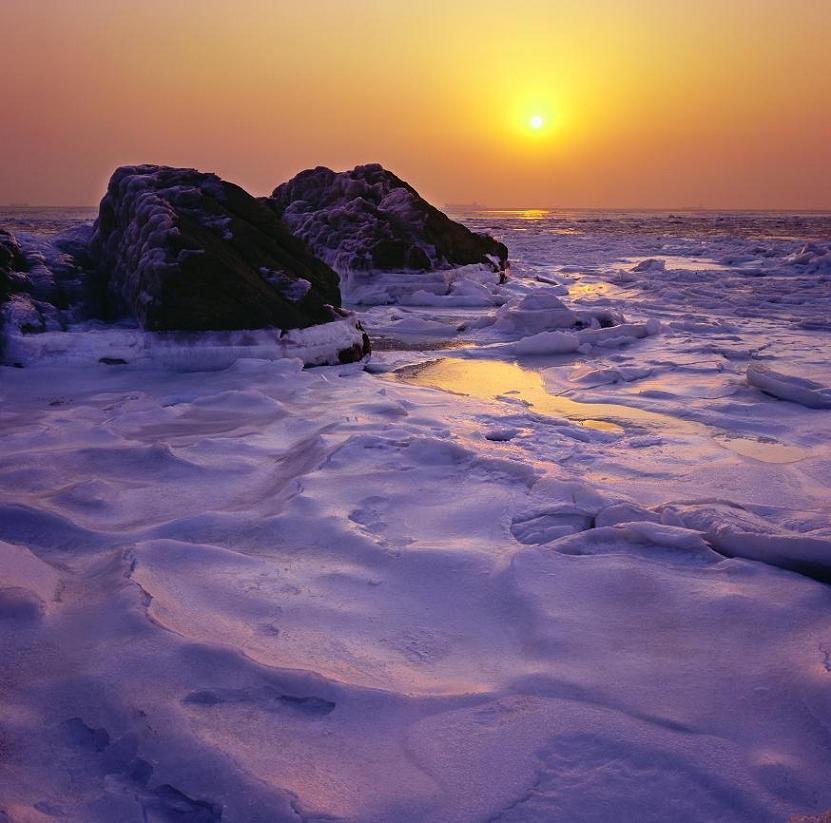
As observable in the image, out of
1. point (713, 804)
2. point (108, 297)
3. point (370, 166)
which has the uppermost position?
point (370, 166)

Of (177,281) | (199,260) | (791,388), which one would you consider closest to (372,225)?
(199,260)

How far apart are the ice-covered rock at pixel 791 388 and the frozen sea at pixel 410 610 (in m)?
0.03

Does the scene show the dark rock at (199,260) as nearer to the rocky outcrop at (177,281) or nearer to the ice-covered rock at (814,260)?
the rocky outcrop at (177,281)

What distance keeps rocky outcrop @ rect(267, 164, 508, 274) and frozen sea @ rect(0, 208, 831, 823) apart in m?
7.70

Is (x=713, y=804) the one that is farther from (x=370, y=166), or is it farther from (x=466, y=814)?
(x=370, y=166)

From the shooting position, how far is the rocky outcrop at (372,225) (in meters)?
11.8

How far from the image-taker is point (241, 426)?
3.96 metres

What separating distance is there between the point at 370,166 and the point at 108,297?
9.10m

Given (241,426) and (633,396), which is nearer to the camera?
(241,426)

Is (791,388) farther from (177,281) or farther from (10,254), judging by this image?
(10,254)

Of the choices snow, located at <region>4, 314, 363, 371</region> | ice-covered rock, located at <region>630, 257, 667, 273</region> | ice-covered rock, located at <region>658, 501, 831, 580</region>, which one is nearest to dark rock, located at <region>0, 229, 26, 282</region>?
snow, located at <region>4, 314, 363, 371</region>

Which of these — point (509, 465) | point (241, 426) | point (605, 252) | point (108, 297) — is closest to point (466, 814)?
point (509, 465)

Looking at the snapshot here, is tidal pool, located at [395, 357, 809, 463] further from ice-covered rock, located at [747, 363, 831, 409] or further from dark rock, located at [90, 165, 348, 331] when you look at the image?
dark rock, located at [90, 165, 348, 331]

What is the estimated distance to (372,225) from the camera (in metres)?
12.2
